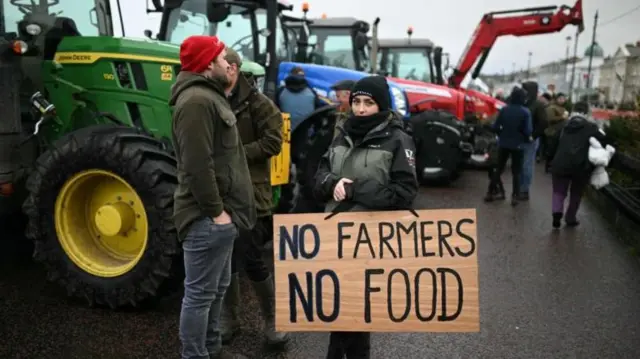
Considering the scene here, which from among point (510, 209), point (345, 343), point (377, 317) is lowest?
point (510, 209)

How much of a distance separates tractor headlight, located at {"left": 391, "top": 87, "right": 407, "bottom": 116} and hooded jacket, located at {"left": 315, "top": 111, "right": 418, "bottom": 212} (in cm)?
589

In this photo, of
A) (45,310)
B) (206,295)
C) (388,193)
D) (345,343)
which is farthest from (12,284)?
(388,193)

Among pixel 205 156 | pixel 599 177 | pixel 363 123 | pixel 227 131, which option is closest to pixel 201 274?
pixel 205 156

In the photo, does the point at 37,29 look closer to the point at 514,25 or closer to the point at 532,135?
the point at 532,135

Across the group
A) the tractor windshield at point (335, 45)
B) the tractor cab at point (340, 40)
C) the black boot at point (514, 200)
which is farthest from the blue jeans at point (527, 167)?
the tractor windshield at point (335, 45)

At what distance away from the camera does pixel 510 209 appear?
901 cm

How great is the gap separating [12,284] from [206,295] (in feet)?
9.05

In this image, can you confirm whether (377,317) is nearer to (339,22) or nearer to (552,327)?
(552,327)

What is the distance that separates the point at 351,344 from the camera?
3.24 meters

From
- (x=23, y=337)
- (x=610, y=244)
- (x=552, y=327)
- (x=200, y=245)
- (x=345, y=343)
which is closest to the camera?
(x=200, y=245)

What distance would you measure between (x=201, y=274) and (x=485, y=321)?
246 centimetres

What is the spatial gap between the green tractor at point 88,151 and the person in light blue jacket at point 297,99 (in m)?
1.91

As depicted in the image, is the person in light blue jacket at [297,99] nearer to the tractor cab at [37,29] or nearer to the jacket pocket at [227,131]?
the tractor cab at [37,29]

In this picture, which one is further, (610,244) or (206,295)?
(610,244)
